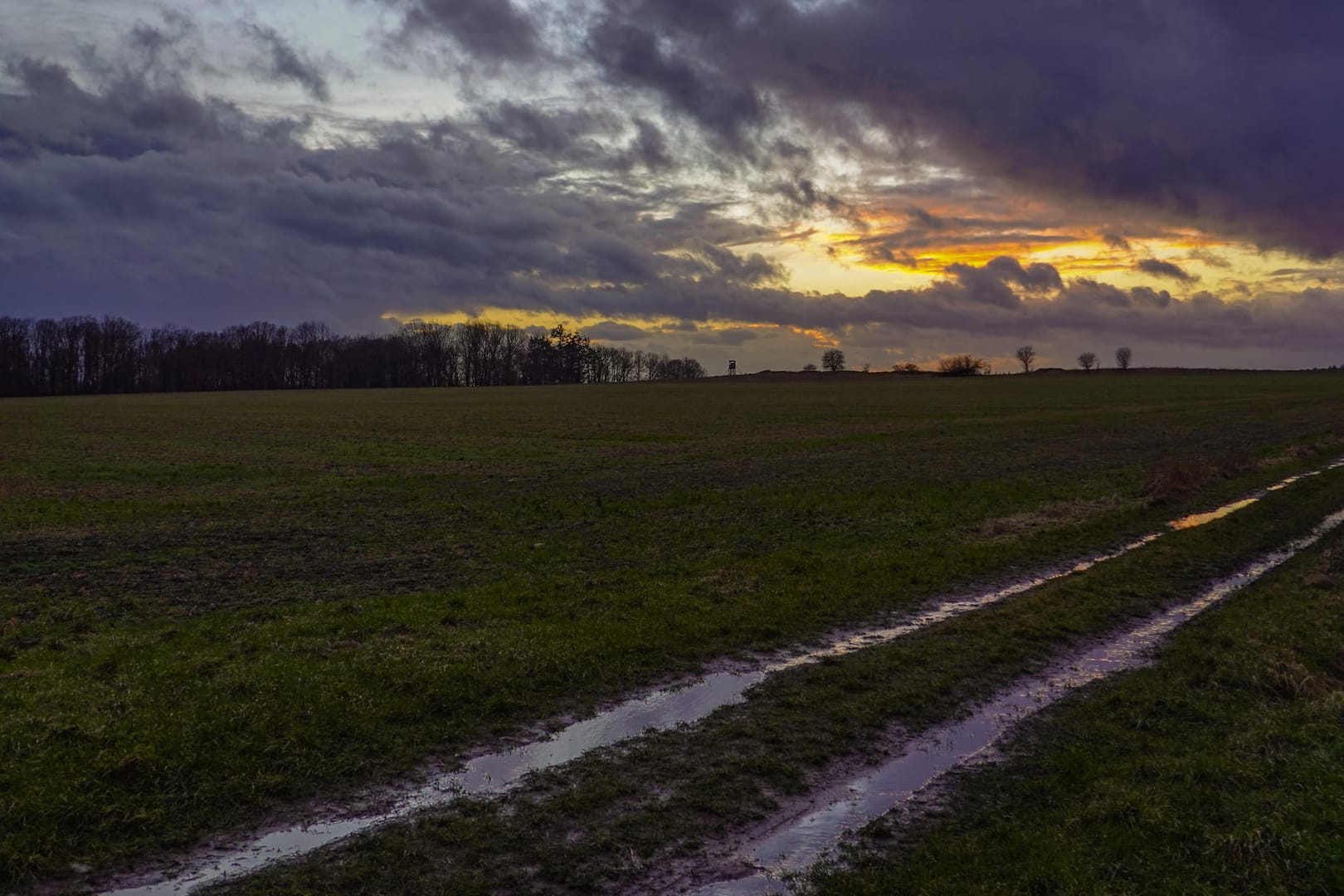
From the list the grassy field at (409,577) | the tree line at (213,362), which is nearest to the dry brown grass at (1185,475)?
the grassy field at (409,577)

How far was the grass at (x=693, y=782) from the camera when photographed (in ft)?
21.1

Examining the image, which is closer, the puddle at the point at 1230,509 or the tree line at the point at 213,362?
the puddle at the point at 1230,509

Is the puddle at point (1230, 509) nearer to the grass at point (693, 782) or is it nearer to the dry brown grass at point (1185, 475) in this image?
the dry brown grass at point (1185, 475)

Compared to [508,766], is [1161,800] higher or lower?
higher

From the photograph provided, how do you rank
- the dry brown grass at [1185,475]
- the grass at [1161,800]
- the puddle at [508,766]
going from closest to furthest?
the grass at [1161,800], the puddle at [508,766], the dry brown grass at [1185,475]

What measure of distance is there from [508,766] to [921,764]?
13.1ft

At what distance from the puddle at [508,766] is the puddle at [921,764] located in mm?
2180

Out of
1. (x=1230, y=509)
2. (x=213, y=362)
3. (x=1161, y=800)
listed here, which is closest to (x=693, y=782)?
(x=1161, y=800)

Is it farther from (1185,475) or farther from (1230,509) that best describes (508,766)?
(1185,475)

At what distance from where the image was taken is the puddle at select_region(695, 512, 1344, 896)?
6.66 meters

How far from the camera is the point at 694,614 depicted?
13.3 metres

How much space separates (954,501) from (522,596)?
1462 centimetres

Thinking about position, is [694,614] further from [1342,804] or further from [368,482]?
[368,482]

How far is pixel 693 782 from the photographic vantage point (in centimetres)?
789
